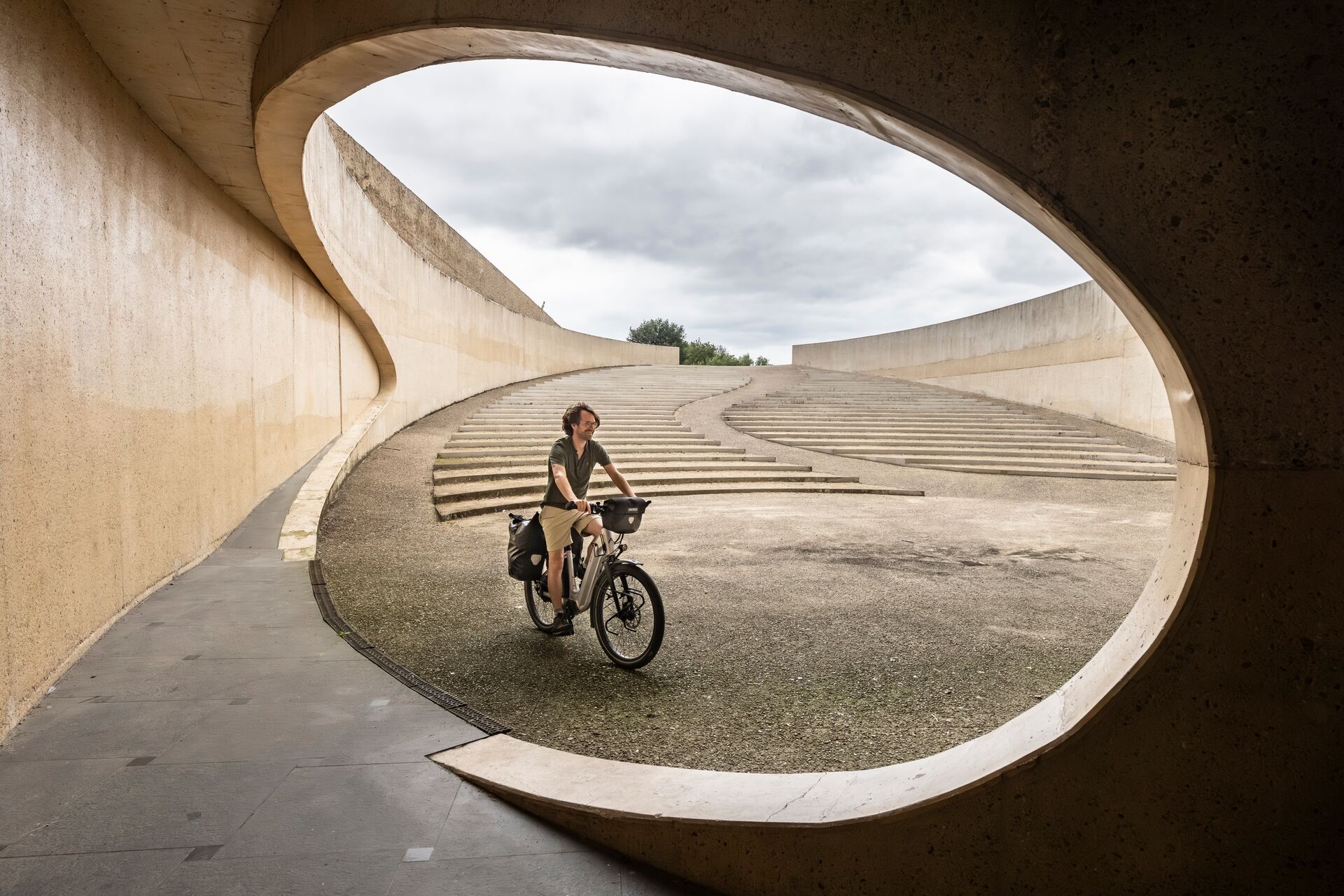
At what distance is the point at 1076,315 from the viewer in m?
16.8

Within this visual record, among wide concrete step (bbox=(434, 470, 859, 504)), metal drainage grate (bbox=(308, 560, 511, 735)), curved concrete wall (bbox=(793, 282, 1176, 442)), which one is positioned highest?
curved concrete wall (bbox=(793, 282, 1176, 442))

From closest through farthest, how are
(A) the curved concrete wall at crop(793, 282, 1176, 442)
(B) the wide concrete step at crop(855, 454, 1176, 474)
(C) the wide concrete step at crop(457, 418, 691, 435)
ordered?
(B) the wide concrete step at crop(855, 454, 1176, 474)
(C) the wide concrete step at crop(457, 418, 691, 435)
(A) the curved concrete wall at crop(793, 282, 1176, 442)

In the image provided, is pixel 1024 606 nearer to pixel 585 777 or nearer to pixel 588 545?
pixel 588 545

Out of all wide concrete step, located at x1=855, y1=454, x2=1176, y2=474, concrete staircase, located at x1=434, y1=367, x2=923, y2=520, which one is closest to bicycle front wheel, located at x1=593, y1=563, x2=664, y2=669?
concrete staircase, located at x1=434, y1=367, x2=923, y2=520

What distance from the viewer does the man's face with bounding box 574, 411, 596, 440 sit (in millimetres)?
4113

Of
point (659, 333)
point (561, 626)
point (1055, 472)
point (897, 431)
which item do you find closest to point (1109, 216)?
point (561, 626)

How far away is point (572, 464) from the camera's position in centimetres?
418

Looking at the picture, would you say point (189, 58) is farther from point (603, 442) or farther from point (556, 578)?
point (603, 442)

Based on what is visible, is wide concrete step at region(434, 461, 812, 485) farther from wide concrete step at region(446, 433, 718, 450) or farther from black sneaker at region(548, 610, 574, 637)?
black sneaker at region(548, 610, 574, 637)

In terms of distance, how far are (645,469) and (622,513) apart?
26.1 feet

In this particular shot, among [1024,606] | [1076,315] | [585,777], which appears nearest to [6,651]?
[585,777]

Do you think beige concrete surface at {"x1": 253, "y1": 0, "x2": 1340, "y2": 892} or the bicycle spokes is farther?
the bicycle spokes

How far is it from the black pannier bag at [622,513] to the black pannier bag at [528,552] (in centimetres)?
61

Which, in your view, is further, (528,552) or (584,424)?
(528,552)
